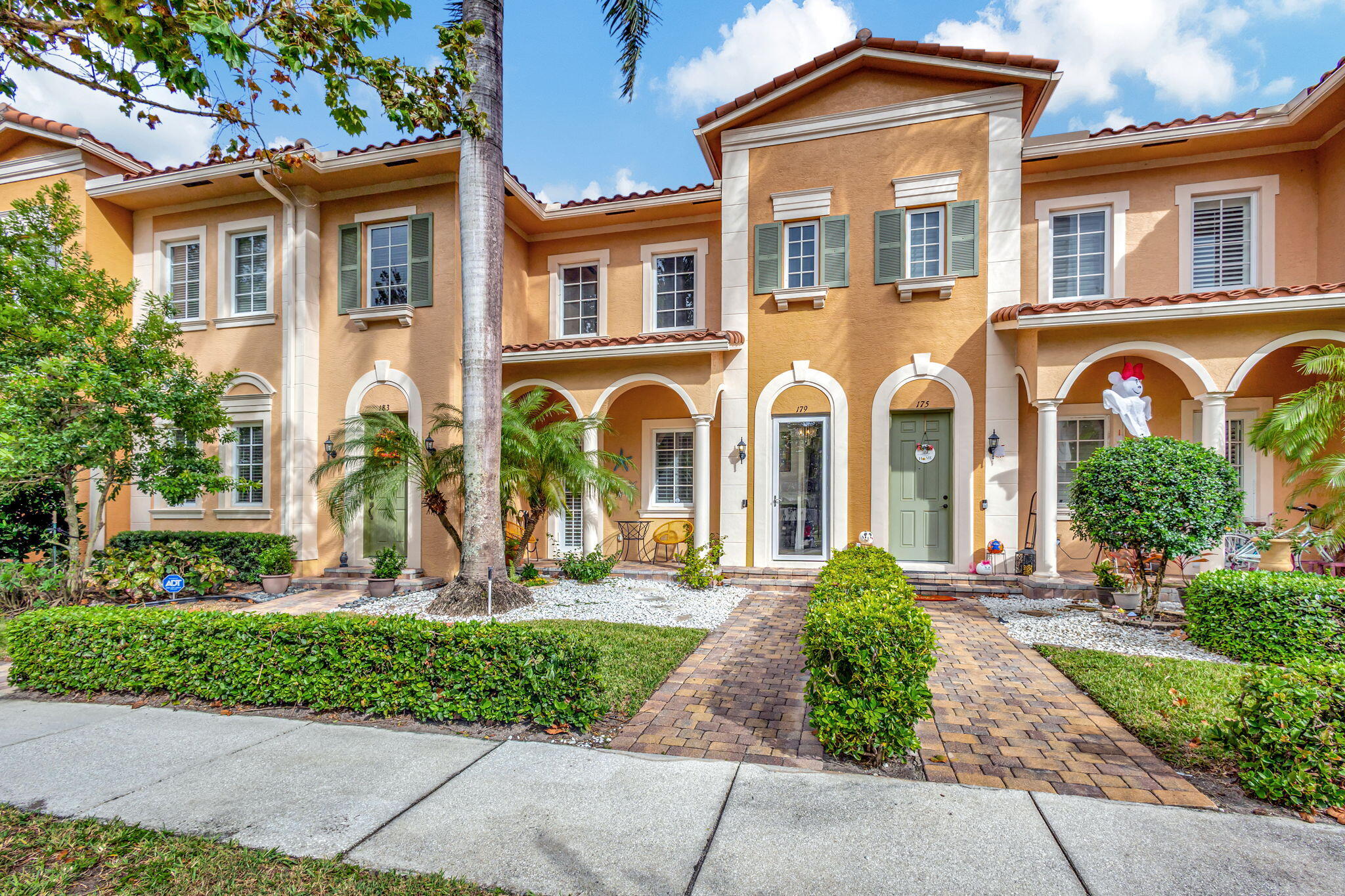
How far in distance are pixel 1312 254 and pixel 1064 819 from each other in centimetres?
1132

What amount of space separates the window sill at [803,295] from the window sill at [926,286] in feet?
3.91

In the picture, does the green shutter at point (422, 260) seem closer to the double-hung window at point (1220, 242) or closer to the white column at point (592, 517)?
the white column at point (592, 517)

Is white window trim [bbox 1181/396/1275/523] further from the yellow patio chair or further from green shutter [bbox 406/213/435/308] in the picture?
green shutter [bbox 406/213/435/308]

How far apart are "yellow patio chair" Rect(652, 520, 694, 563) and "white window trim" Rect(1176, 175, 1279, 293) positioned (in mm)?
9128

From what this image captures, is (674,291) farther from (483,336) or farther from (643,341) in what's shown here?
(483,336)

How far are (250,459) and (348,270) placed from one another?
408 cm

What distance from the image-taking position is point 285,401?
36.3ft

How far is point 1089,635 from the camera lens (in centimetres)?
669

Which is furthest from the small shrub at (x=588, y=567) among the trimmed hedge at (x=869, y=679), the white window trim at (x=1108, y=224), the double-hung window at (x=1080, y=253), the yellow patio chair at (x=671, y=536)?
the double-hung window at (x=1080, y=253)

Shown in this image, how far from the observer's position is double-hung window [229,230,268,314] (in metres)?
11.5

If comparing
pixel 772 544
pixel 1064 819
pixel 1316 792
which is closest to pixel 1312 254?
pixel 772 544

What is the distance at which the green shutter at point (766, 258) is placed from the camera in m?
10.5

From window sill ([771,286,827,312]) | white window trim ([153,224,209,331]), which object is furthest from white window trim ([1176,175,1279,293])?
white window trim ([153,224,209,331])

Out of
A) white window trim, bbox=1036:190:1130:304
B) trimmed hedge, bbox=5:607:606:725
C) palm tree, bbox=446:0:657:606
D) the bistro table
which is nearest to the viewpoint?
trimmed hedge, bbox=5:607:606:725
